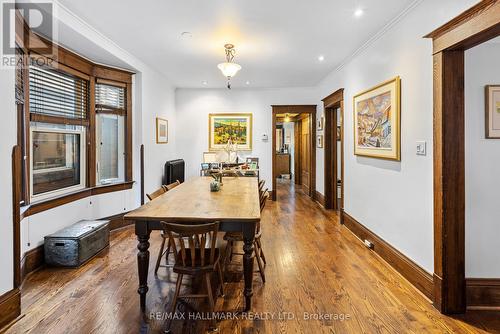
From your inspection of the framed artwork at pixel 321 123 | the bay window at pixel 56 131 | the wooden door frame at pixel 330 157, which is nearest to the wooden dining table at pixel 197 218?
the bay window at pixel 56 131

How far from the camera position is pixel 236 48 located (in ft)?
13.5

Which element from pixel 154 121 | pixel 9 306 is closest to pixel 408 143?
pixel 9 306

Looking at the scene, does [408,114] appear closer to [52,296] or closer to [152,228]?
[152,228]

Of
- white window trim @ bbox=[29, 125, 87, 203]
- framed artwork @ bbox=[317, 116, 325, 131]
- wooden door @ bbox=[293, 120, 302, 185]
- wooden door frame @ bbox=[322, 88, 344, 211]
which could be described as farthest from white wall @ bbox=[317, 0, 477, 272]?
wooden door @ bbox=[293, 120, 302, 185]

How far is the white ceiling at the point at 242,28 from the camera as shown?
112 inches

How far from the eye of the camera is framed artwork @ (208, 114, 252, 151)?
710cm

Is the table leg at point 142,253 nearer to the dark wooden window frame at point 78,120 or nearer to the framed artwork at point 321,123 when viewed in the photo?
the dark wooden window frame at point 78,120

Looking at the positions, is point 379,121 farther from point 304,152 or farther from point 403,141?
point 304,152

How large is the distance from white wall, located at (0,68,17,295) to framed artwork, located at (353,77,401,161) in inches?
133

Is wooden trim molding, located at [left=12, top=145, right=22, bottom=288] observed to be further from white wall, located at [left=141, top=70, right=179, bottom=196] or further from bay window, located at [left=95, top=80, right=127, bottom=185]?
white wall, located at [left=141, top=70, right=179, bottom=196]

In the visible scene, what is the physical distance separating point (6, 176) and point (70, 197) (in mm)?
1708

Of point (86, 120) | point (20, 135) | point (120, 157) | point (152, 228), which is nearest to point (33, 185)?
point (20, 135)

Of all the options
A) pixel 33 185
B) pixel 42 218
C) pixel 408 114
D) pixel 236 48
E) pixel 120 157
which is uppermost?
pixel 236 48

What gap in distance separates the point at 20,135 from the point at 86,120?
3.97 feet
